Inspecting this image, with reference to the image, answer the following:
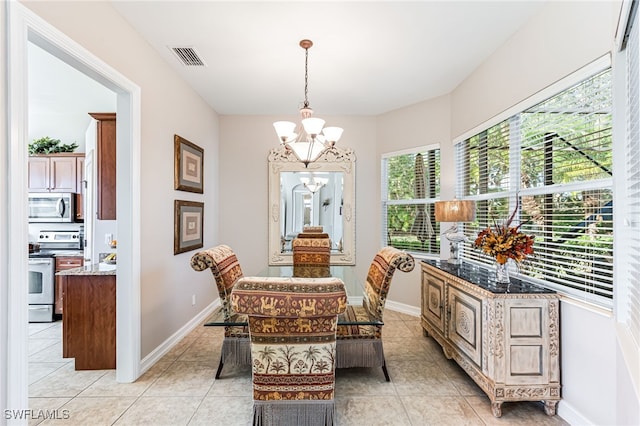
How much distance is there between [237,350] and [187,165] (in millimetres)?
2113

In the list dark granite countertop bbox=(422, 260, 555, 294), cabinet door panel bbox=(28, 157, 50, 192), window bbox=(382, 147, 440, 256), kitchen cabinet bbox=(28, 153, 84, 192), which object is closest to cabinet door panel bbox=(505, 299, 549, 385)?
dark granite countertop bbox=(422, 260, 555, 294)

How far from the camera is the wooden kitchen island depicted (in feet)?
8.46

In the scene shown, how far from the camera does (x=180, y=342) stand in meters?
3.26

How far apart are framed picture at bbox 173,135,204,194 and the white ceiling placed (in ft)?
2.42

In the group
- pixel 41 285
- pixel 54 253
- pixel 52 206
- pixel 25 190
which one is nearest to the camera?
pixel 25 190

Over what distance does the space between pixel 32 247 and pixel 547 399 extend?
18.9 ft

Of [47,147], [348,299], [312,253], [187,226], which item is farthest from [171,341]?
[47,147]

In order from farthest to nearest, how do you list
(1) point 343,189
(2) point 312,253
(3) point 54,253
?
(1) point 343,189 → (3) point 54,253 → (2) point 312,253

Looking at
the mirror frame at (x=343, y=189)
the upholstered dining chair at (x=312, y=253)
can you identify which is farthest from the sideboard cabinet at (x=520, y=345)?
the mirror frame at (x=343, y=189)

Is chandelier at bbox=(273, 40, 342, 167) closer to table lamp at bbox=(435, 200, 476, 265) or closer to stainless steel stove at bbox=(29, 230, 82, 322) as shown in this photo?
table lamp at bbox=(435, 200, 476, 265)

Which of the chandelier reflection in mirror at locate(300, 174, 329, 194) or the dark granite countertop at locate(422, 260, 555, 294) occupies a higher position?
the chandelier reflection in mirror at locate(300, 174, 329, 194)

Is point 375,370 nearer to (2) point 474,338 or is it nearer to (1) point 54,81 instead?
(2) point 474,338

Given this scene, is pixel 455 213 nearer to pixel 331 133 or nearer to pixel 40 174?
pixel 331 133

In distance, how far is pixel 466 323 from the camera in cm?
238
